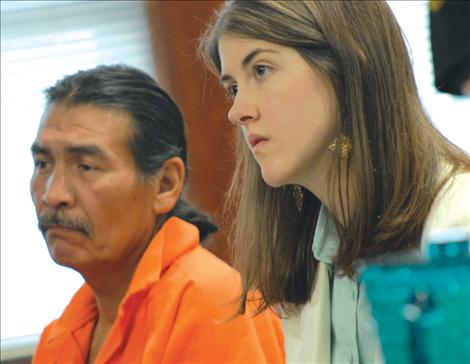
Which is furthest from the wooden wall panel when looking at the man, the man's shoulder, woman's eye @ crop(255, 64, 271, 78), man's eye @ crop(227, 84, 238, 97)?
woman's eye @ crop(255, 64, 271, 78)

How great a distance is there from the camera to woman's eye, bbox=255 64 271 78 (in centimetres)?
152

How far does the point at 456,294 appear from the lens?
71cm

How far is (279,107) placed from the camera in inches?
58.9

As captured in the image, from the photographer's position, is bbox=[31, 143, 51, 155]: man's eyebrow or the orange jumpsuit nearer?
the orange jumpsuit

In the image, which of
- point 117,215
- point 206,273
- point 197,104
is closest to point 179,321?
point 206,273

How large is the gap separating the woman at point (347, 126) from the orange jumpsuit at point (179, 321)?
52cm

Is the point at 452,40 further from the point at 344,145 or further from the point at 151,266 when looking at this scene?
the point at 151,266

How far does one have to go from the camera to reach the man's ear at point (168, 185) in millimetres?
2488

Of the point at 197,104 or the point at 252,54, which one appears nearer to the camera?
the point at 252,54

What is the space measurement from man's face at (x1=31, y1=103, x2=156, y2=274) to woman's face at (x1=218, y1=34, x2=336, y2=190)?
919 mm

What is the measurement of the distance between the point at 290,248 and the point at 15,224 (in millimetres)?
1866

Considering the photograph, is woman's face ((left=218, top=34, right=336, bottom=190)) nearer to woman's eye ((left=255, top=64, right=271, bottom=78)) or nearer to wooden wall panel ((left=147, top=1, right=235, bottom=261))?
woman's eye ((left=255, top=64, right=271, bottom=78))

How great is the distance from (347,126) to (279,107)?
13 centimetres

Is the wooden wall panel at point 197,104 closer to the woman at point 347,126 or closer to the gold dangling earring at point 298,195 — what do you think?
the gold dangling earring at point 298,195
